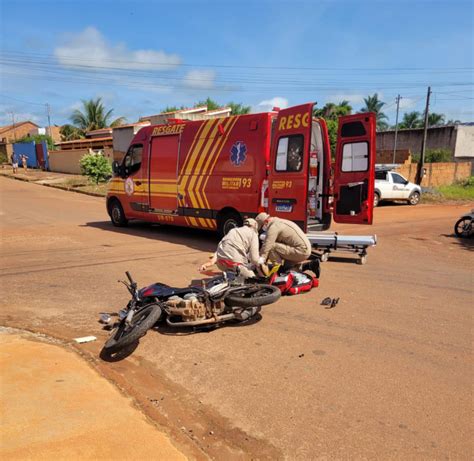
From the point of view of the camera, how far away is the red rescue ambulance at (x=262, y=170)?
25.7ft

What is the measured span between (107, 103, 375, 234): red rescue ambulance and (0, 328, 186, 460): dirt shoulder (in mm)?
5126

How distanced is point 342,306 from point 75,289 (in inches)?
143

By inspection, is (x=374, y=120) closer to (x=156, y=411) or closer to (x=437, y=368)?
(x=437, y=368)

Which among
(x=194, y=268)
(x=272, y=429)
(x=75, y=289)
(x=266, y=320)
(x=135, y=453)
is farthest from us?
(x=194, y=268)

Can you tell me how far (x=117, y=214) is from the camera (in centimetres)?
1208

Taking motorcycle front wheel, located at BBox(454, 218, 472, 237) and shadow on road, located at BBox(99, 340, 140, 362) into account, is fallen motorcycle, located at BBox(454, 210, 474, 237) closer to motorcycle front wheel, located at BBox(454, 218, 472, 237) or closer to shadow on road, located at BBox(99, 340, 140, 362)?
motorcycle front wheel, located at BBox(454, 218, 472, 237)

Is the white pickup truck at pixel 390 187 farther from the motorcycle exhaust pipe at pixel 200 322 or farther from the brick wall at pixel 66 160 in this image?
the brick wall at pixel 66 160

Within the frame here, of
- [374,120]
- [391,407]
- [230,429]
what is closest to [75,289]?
[230,429]

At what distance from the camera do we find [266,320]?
4.96 meters

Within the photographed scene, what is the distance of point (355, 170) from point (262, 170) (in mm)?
1754

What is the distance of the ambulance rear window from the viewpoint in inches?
303

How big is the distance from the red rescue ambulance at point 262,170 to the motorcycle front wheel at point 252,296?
3165 mm

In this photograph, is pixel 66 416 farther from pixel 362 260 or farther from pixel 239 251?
pixel 362 260

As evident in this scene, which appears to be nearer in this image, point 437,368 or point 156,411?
point 156,411
